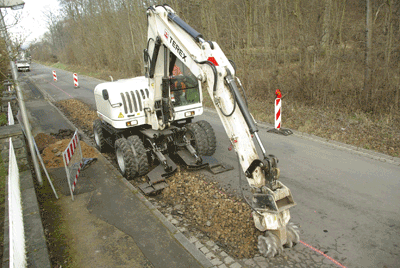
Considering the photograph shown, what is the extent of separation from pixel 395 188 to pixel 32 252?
23.2 ft

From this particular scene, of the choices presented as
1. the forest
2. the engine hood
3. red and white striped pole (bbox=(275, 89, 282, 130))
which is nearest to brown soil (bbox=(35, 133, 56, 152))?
the forest

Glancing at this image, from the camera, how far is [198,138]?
24.8ft

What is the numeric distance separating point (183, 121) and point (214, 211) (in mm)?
4084

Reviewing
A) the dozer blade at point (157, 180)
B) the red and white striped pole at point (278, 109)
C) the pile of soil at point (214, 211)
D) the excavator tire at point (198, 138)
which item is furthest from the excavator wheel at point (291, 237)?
the red and white striped pole at point (278, 109)

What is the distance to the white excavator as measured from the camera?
171 inches

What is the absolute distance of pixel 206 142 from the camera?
768cm

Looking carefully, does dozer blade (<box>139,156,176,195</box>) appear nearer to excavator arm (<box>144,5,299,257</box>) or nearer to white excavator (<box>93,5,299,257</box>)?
white excavator (<box>93,5,299,257</box>)

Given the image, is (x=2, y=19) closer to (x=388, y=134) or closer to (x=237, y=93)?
(x=237, y=93)

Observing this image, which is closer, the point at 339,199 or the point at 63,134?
the point at 339,199

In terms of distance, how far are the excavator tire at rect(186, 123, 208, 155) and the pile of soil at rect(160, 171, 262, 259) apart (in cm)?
68

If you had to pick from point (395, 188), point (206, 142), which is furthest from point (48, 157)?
point (395, 188)

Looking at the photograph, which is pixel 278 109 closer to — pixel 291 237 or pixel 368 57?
pixel 368 57

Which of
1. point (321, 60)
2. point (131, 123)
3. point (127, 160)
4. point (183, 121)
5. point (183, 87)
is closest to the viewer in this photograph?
point (127, 160)

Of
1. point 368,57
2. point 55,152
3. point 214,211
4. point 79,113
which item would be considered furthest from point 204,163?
point 79,113
